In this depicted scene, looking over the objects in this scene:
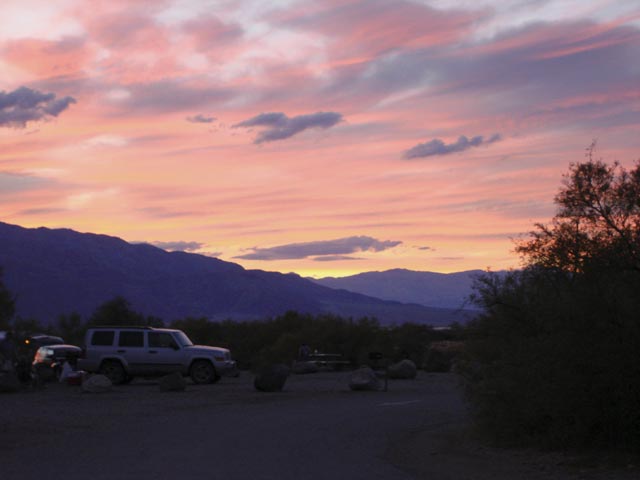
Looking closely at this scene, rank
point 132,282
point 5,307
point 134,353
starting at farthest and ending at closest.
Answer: point 132,282
point 5,307
point 134,353

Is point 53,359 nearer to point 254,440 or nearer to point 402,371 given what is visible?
point 402,371

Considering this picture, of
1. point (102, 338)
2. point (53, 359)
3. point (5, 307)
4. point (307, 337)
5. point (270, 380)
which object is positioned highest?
point (5, 307)

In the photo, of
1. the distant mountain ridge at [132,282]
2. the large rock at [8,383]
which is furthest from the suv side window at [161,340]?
the distant mountain ridge at [132,282]

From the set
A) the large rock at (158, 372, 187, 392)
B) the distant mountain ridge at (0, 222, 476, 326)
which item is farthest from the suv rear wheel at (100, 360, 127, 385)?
the distant mountain ridge at (0, 222, 476, 326)

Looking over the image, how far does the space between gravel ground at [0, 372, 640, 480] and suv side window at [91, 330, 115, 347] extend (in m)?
3.97

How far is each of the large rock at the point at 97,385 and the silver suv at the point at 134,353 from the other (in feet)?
9.52

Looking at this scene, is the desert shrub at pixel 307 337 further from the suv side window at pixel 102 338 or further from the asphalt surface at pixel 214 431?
the asphalt surface at pixel 214 431

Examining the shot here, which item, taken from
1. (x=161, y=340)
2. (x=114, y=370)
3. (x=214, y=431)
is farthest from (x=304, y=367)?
(x=214, y=431)

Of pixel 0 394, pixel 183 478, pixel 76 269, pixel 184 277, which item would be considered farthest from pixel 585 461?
pixel 184 277

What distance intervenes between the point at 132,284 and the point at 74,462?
143978mm

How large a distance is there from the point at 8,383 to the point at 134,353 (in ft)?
14.7

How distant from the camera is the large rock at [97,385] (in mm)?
28781

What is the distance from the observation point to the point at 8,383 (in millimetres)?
29266

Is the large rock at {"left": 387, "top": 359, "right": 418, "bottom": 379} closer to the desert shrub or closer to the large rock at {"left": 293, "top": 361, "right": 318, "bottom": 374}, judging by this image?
the large rock at {"left": 293, "top": 361, "right": 318, "bottom": 374}
